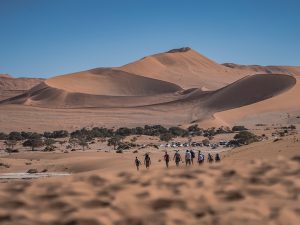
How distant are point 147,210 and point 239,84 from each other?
8561 centimetres

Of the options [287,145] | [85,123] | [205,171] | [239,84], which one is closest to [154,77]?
[239,84]

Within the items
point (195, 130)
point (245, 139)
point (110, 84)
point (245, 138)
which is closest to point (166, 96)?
point (110, 84)

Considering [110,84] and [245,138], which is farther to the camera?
[110,84]

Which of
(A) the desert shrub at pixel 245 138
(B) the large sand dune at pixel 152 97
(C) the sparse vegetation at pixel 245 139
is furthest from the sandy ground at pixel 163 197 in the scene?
(B) the large sand dune at pixel 152 97

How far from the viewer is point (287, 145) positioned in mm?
23297

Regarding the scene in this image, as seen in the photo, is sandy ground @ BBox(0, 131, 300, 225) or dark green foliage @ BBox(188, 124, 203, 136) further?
dark green foliage @ BBox(188, 124, 203, 136)

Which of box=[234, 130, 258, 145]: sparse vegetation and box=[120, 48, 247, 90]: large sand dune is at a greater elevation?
box=[120, 48, 247, 90]: large sand dune

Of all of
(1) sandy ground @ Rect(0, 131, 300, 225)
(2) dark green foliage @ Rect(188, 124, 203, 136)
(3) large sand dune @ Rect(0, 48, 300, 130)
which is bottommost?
(1) sandy ground @ Rect(0, 131, 300, 225)

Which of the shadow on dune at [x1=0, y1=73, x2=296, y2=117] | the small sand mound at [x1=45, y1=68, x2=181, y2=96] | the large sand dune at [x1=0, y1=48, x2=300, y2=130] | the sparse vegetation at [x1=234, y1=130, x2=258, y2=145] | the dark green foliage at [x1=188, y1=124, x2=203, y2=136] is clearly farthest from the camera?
the small sand mound at [x1=45, y1=68, x2=181, y2=96]

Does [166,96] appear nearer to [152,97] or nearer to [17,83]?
[152,97]

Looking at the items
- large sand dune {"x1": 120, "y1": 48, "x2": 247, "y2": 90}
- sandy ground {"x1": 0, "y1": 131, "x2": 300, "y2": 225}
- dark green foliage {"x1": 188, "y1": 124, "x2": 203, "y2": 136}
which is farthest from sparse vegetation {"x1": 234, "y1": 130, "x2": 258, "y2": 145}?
large sand dune {"x1": 120, "y1": 48, "x2": 247, "y2": 90}

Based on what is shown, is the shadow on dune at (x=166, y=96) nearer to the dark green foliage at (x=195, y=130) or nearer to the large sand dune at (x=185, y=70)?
the large sand dune at (x=185, y=70)

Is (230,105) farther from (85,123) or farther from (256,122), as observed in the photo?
(85,123)

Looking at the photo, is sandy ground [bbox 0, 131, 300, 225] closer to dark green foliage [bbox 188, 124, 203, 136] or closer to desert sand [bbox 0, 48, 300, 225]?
desert sand [bbox 0, 48, 300, 225]
